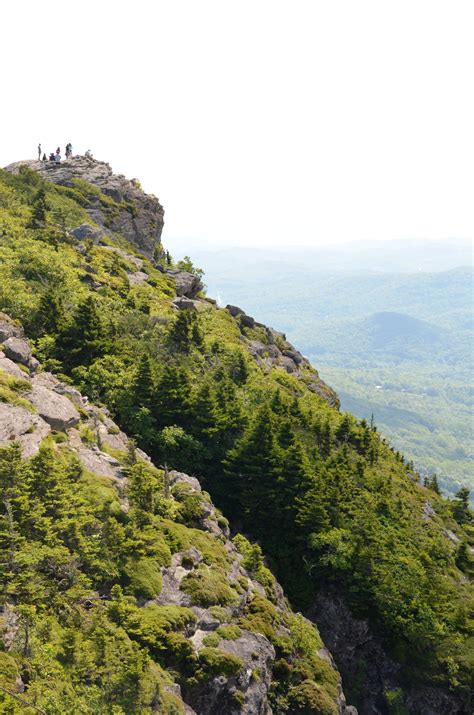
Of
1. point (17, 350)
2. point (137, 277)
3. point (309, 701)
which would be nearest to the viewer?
point (309, 701)

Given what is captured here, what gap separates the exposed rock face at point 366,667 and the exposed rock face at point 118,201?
71188mm

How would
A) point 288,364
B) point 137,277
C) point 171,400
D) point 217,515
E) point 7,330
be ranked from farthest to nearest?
point 288,364, point 137,277, point 171,400, point 7,330, point 217,515

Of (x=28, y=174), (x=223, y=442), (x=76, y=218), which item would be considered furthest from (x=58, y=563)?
(x=28, y=174)

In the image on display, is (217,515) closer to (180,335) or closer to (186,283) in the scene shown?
(180,335)

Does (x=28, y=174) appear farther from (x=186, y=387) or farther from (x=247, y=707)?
(x=247, y=707)

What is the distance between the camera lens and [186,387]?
145ft

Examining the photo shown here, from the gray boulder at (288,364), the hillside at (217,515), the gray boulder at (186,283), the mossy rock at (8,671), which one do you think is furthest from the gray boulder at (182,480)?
the gray boulder at (186,283)

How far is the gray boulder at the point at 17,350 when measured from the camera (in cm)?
3422

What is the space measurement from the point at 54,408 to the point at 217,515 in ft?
43.9

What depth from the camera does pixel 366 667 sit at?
115ft

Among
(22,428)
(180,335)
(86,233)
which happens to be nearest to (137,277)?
(86,233)

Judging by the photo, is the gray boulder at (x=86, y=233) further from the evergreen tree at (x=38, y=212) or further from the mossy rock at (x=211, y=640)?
the mossy rock at (x=211, y=640)

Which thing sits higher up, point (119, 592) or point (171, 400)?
point (171, 400)

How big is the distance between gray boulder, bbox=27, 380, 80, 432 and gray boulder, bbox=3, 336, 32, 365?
301cm
